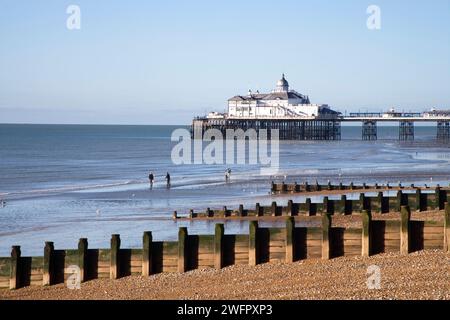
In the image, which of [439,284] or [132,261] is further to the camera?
[132,261]

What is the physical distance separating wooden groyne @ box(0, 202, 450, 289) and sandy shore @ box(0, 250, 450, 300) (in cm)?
28

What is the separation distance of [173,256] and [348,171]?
146 ft

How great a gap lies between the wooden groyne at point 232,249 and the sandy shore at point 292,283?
281 mm

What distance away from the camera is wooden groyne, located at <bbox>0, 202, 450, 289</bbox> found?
623 inches

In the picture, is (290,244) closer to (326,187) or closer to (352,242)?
(352,242)

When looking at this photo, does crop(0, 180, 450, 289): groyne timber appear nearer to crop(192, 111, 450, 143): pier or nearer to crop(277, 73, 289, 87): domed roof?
crop(192, 111, 450, 143): pier

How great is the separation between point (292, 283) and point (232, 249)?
2435 mm

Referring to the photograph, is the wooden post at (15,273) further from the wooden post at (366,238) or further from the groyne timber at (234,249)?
the wooden post at (366,238)

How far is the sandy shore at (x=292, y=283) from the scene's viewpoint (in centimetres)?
1295

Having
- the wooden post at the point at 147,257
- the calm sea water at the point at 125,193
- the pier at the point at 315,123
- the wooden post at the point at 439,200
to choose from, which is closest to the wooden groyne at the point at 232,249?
the wooden post at the point at 147,257
